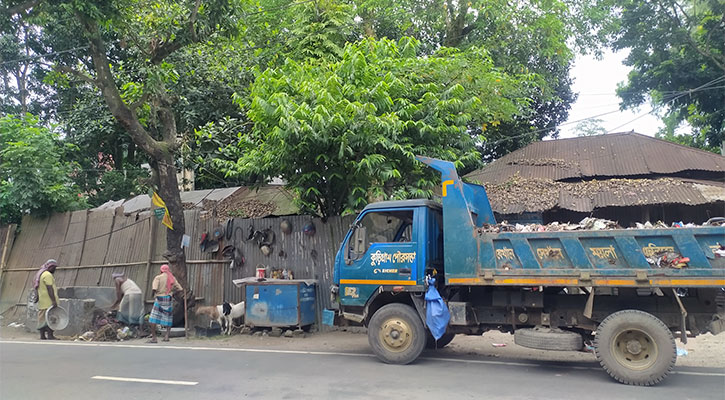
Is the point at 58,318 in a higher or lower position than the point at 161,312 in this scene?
lower

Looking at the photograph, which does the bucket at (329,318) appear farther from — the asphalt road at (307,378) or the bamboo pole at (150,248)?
the bamboo pole at (150,248)

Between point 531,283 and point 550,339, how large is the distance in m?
0.79

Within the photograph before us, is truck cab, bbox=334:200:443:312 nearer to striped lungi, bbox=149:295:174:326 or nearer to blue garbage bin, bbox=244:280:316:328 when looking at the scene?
blue garbage bin, bbox=244:280:316:328

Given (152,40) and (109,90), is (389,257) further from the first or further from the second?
(152,40)

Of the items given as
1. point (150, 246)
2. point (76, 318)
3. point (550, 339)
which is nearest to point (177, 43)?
point (150, 246)

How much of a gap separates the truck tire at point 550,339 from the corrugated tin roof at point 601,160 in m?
7.25

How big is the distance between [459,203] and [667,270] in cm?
262

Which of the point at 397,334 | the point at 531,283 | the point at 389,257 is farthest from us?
the point at 389,257

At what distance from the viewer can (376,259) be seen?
7590 mm

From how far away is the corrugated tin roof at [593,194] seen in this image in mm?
11242

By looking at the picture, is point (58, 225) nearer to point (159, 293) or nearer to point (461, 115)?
point (159, 293)

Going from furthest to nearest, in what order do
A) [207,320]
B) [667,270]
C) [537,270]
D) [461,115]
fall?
[207,320]
[461,115]
[537,270]
[667,270]

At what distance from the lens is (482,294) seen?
7.40 metres

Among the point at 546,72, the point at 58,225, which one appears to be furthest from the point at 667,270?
the point at 58,225
